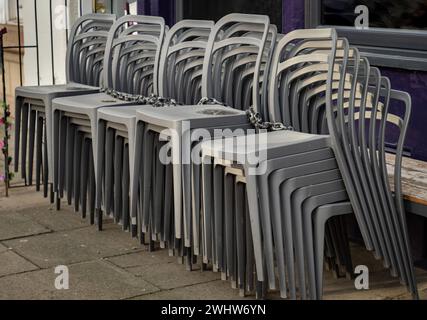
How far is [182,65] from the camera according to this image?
19.7 ft

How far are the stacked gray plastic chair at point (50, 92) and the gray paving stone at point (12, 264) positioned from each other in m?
0.91

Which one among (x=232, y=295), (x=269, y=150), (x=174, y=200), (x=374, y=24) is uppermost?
(x=374, y=24)

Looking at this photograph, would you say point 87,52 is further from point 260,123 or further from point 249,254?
point 249,254

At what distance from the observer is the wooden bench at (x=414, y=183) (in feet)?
15.2

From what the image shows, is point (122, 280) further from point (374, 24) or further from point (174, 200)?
point (374, 24)

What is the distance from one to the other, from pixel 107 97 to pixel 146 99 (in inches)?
13.7

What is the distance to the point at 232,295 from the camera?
4.86 m

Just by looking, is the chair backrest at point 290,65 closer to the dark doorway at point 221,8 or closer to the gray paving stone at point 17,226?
the gray paving stone at point 17,226

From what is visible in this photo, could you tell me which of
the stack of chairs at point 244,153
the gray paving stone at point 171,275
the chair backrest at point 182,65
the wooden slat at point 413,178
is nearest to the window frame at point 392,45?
the stack of chairs at point 244,153

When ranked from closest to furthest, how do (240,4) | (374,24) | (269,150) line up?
(269,150), (374,24), (240,4)

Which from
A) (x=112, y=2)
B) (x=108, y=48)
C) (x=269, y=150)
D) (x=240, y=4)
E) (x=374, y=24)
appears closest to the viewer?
(x=269, y=150)

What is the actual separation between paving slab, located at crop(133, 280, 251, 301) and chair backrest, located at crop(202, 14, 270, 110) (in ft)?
3.24
